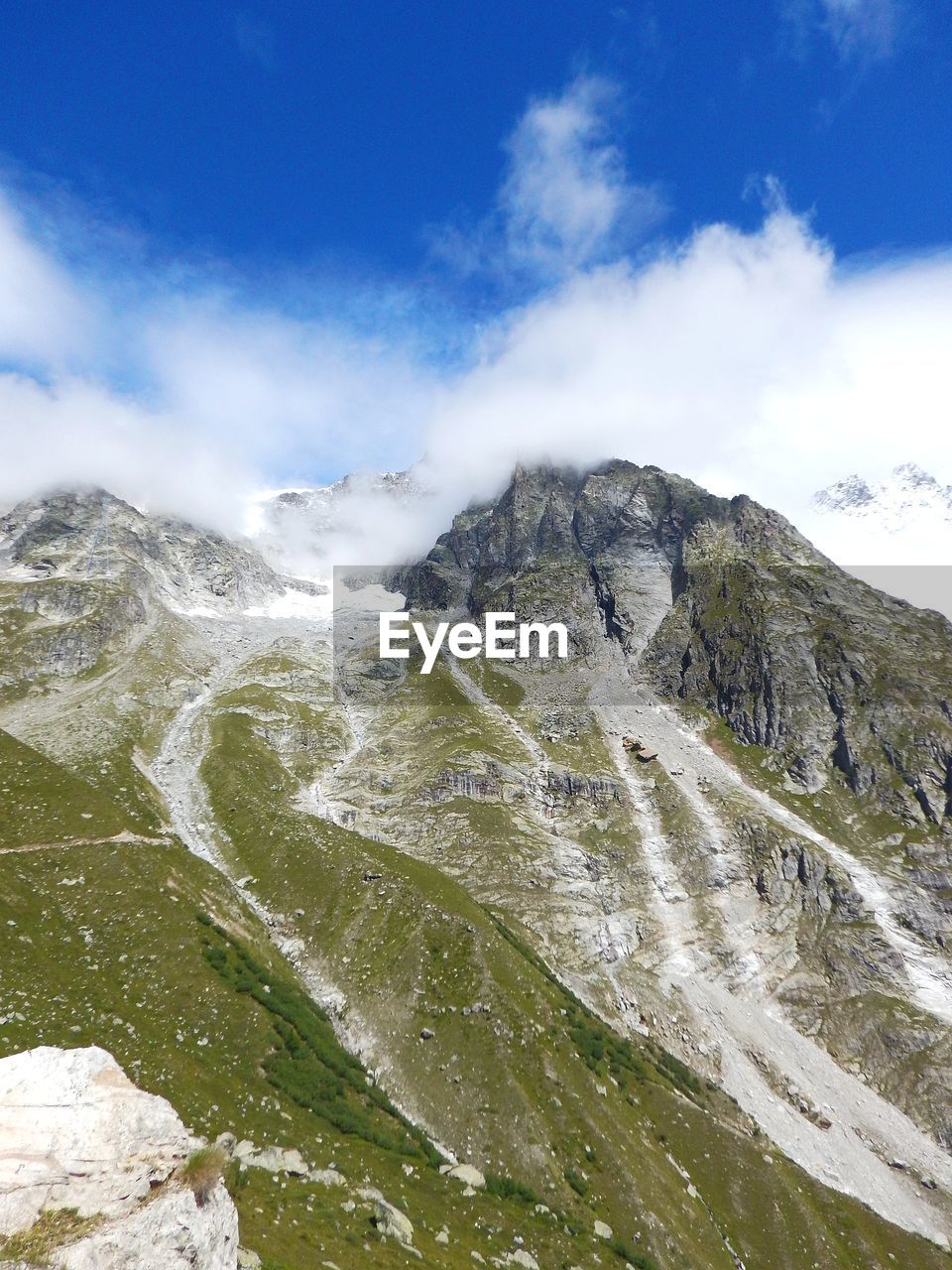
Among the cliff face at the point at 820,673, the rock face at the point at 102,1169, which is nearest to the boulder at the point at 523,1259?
the rock face at the point at 102,1169

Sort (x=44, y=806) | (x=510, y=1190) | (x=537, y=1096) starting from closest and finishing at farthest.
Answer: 1. (x=510, y=1190)
2. (x=537, y=1096)
3. (x=44, y=806)

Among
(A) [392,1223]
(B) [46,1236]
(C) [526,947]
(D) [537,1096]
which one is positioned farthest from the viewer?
(C) [526,947]

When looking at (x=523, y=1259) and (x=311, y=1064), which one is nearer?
(x=523, y=1259)

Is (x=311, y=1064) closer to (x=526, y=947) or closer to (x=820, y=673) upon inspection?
(x=526, y=947)

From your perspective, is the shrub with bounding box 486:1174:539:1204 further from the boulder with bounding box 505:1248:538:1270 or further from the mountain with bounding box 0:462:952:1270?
the boulder with bounding box 505:1248:538:1270

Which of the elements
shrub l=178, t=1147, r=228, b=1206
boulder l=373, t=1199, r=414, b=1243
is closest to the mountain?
boulder l=373, t=1199, r=414, b=1243

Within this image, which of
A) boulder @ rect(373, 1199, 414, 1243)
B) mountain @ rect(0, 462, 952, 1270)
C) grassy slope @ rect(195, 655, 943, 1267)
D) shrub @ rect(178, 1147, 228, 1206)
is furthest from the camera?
grassy slope @ rect(195, 655, 943, 1267)

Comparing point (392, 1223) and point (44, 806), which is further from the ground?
point (44, 806)

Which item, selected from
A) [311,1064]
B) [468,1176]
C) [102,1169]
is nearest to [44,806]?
[311,1064]
